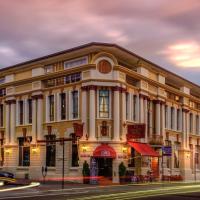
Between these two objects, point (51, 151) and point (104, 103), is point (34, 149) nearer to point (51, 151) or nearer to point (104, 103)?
point (51, 151)

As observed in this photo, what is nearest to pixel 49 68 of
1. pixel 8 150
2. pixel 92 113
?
pixel 92 113

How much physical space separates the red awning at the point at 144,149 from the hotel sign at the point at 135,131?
77 cm

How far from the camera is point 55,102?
55750 mm

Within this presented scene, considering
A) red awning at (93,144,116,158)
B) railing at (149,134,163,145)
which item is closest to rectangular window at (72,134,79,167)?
red awning at (93,144,116,158)

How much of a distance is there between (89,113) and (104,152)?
440 centimetres

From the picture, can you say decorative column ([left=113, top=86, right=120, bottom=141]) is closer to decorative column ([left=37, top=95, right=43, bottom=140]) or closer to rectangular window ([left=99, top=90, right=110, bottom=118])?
rectangular window ([left=99, top=90, right=110, bottom=118])

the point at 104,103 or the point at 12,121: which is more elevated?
the point at 104,103

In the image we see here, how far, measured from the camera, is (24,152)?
5878cm

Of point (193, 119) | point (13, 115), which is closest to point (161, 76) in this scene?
point (193, 119)

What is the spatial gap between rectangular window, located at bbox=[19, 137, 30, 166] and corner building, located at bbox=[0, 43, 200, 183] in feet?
0.04

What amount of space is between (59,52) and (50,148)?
10.7m

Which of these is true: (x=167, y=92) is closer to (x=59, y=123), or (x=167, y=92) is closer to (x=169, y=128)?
(x=169, y=128)

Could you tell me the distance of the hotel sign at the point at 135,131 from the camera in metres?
52.0

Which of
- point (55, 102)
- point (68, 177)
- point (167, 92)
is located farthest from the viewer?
point (167, 92)
